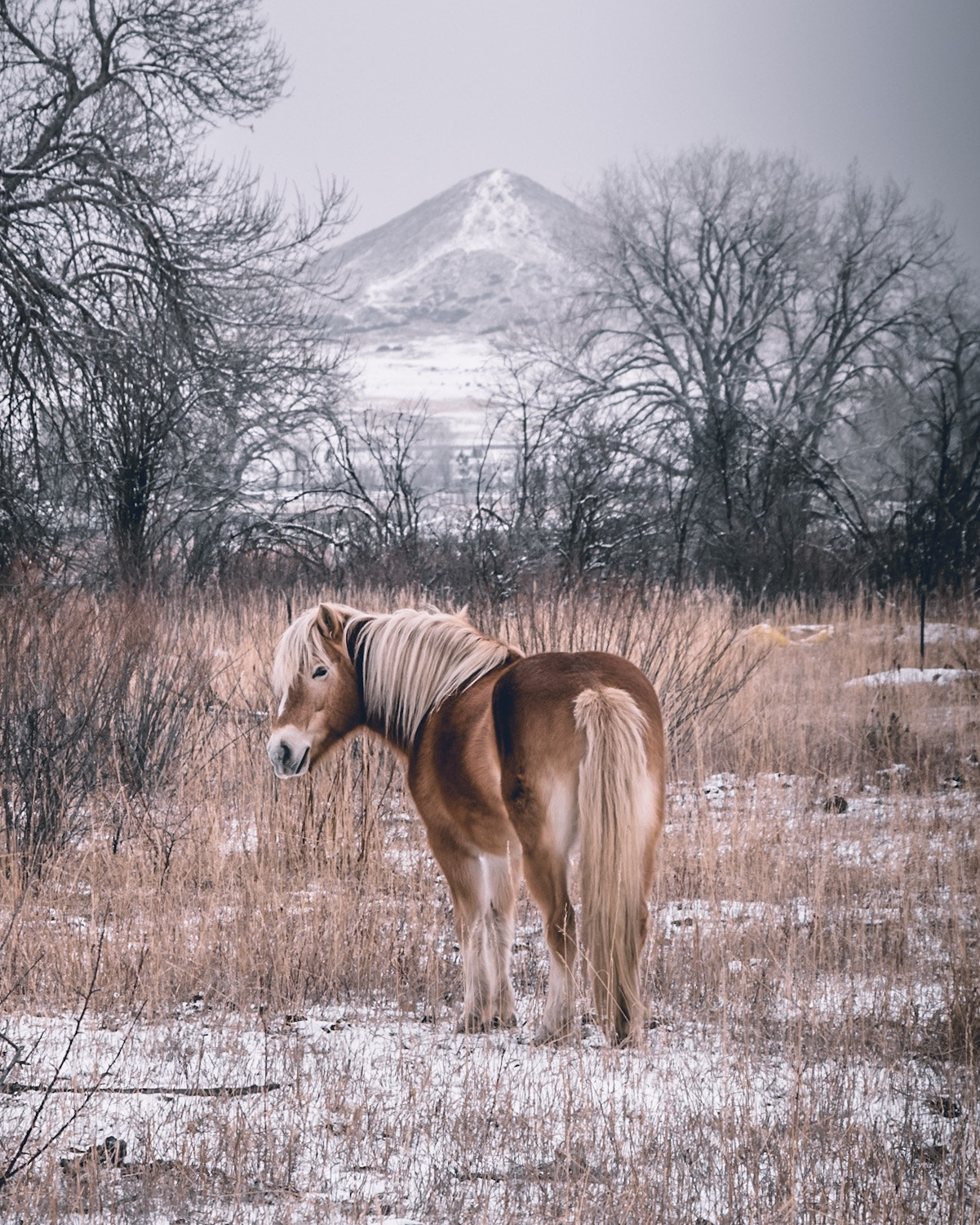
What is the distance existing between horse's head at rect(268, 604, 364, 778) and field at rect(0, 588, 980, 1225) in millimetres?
652

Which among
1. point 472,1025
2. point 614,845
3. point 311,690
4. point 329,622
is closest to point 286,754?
point 311,690

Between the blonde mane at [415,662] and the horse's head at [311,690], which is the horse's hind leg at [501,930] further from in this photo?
the horse's head at [311,690]

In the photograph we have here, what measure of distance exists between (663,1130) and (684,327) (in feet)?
94.3

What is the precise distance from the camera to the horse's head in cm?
366

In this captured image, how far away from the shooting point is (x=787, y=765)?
7.09 metres

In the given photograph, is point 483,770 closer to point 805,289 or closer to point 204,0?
point 204,0

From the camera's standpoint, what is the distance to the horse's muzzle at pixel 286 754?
11.9 feet

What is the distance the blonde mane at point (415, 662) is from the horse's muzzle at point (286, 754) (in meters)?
0.30

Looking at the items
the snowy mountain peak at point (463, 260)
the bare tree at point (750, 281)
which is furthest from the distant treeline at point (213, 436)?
the snowy mountain peak at point (463, 260)

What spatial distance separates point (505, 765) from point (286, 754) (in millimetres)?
902

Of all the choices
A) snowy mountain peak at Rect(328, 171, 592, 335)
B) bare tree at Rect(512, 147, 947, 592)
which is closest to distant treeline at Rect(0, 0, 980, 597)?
bare tree at Rect(512, 147, 947, 592)

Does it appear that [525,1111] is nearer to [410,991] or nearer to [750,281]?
[410,991]

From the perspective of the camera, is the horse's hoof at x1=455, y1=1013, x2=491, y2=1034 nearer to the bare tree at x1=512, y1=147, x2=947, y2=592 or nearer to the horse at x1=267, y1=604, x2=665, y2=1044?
the horse at x1=267, y1=604, x2=665, y2=1044

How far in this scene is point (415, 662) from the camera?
366 centimetres
